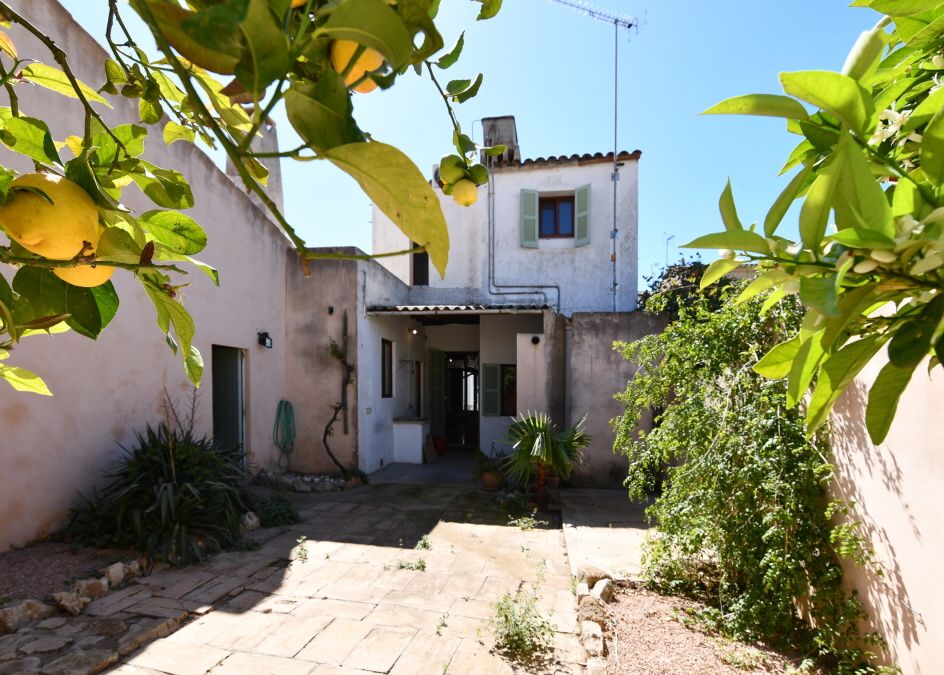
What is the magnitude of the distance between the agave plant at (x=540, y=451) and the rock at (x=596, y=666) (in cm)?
328

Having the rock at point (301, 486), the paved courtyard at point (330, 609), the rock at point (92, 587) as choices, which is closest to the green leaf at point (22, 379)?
the paved courtyard at point (330, 609)

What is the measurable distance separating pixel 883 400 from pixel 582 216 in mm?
9740

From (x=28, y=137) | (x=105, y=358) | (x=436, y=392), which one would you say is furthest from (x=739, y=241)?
(x=436, y=392)

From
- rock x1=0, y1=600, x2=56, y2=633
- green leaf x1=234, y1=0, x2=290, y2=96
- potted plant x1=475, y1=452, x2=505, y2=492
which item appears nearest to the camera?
green leaf x1=234, y1=0, x2=290, y2=96

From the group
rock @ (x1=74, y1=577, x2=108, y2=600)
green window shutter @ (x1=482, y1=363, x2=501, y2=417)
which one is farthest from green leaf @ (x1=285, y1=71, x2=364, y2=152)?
green window shutter @ (x1=482, y1=363, x2=501, y2=417)

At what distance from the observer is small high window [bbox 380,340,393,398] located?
8719mm

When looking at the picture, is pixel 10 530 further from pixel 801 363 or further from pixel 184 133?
pixel 801 363

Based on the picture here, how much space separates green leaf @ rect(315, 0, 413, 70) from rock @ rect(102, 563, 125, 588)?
4.54 meters

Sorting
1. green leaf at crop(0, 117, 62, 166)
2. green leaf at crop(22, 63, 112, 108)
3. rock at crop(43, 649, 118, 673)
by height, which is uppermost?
green leaf at crop(22, 63, 112, 108)

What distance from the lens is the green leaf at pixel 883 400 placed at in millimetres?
532

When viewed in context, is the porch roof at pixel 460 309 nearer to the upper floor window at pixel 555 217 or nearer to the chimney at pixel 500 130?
the upper floor window at pixel 555 217

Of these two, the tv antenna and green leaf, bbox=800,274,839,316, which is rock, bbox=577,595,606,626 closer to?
green leaf, bbox=800,274,839,316

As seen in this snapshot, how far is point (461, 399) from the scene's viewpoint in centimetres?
1296

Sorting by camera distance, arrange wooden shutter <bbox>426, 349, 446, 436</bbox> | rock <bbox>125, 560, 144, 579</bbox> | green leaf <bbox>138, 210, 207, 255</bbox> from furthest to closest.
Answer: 1. wooden shutter <bbox>426, 349, 446, 436</bbox>
2. rock <bbox>125, 560, 144, 579</bbox>
3. green leaf <bbox>138, 210, 207, 255</bbox>
